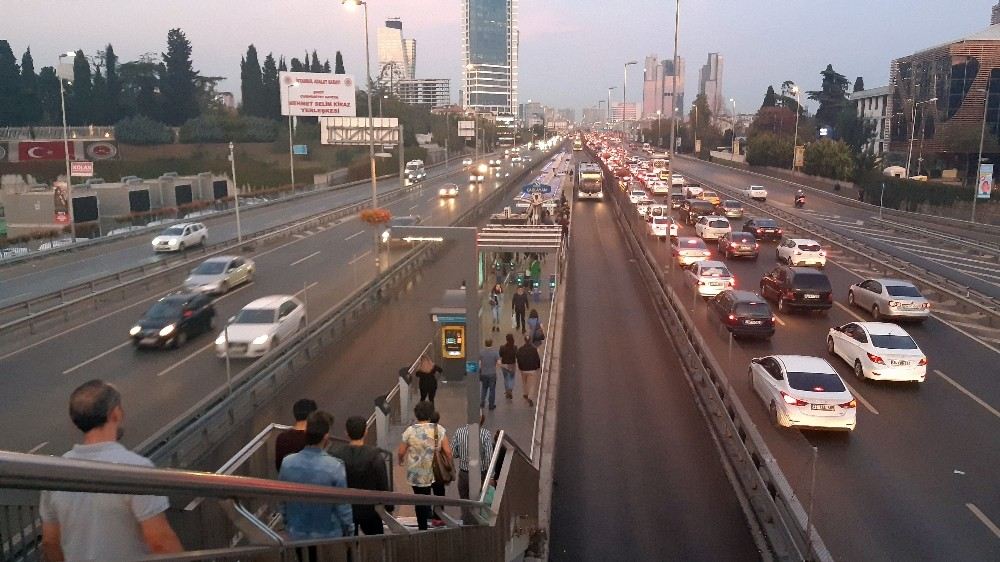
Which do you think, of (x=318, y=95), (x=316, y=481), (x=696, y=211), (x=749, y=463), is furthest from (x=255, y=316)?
(x=318, y=95)

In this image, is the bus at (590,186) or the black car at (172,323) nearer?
the black car at (172,323)

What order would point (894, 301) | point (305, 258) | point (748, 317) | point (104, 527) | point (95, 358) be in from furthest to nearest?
point (305, 258)
point (894, 301)
point (748, 317)
point (95, 358)
point (104, 527)

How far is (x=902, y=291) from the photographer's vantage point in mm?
22047

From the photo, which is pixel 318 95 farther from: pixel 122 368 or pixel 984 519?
pixel 984 519

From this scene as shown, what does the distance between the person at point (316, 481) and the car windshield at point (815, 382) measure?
10.8 metres

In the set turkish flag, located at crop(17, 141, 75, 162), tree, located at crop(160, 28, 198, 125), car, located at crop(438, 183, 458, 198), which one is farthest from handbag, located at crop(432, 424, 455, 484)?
tree, located at crop(160, 28, 198, 125)

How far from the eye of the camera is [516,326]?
71.1ft

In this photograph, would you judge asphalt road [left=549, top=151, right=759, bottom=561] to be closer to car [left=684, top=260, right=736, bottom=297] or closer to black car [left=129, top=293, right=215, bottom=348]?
car [left=684, top=260, right=736, bottom=297]

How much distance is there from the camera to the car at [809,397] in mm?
13375

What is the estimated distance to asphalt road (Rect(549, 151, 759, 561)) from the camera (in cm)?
1051

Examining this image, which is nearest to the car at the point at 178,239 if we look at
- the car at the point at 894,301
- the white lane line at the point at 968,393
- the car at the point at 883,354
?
the car at the point at 894,301

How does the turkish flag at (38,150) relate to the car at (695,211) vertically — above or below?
above

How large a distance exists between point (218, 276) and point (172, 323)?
6625 mm

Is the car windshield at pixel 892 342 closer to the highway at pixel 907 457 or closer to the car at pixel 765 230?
the highway at pixel 907 457
